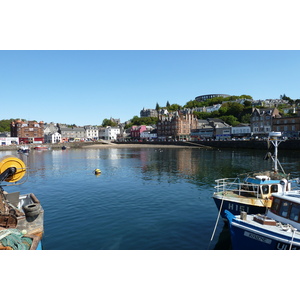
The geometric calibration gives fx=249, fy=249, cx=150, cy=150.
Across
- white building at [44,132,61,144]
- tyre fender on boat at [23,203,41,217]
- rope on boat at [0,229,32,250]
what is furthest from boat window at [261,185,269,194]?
white building at [44,132,61,144]

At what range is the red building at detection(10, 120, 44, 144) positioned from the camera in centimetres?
16450

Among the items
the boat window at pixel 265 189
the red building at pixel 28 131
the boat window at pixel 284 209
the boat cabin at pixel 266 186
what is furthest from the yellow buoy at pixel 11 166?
the red building at pixel 28 131

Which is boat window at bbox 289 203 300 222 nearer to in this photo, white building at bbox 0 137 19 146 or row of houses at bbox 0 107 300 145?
row of houses at bbox 0 107 300 145

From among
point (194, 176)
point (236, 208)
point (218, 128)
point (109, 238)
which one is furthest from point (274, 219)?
point (218, 128)

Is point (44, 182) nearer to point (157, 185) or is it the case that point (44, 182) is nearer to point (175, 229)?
point (157, 185)

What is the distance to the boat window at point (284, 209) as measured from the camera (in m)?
13.9

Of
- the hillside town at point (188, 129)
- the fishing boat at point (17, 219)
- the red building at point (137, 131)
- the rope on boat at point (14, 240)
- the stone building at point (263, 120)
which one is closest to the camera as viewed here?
the rope on boat at point (14, 240)

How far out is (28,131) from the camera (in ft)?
548

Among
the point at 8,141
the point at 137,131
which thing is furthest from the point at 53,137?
the point at 137,131

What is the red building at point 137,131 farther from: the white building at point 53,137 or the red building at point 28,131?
the red building at point 28,131

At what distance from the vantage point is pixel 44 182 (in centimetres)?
3828

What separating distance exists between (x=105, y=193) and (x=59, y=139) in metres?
157

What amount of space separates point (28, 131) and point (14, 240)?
568 ft

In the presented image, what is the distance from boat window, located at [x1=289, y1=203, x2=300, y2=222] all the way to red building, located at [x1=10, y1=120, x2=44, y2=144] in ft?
576
